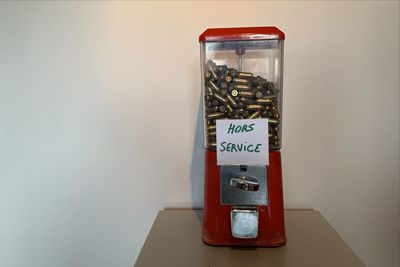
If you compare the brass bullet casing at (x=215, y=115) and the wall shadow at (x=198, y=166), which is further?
the wall shadow at (x=198, y=166)

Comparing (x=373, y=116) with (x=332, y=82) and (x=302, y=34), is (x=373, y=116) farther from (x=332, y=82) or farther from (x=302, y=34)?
(x=302, y=34)

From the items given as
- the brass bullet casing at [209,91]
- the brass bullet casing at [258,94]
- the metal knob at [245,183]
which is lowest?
the metal knob at [245,183]

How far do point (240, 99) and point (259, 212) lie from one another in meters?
0.25

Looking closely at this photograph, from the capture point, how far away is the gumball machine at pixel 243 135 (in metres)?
0.74

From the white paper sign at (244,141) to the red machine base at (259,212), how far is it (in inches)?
1.3

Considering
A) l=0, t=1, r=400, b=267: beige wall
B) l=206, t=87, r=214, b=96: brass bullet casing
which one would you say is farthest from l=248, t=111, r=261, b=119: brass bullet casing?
l=0, t=1, r=400, b=267: beige wall

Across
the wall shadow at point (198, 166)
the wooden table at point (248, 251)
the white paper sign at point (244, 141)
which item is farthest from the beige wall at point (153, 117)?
the white paper sign at point (244, 141)

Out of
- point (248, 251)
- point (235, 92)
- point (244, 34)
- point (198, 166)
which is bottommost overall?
point (248, 251)

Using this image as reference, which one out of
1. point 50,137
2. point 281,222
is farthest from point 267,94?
point 50,137

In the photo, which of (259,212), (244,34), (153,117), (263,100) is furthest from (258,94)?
(153,117)

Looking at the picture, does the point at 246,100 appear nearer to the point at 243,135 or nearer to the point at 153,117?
the point at 243,135

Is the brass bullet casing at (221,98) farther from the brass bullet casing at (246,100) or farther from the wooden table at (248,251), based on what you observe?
the wooden table at (248,251)

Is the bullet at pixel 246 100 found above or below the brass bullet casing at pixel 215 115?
above

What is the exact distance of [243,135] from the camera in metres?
0.75
